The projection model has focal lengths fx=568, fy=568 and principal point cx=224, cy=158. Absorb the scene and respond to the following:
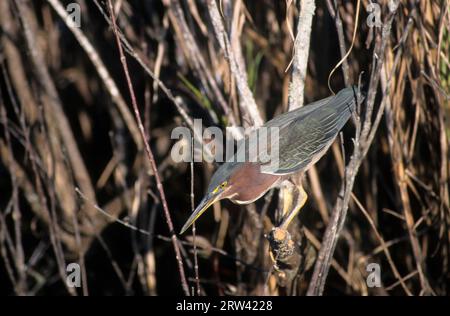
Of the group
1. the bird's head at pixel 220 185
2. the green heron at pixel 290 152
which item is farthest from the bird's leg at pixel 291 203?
the bird's head at pixel 220 185

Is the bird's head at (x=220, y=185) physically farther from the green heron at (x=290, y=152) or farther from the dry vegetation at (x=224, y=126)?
the dry vegetation at (x=224, y=126)

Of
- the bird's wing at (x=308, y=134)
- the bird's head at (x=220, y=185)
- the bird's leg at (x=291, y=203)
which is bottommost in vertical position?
the bird's leg at (x=291, y=203)

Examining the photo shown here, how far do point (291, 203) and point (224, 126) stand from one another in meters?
0.38

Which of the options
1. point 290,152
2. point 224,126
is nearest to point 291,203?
point 290,152

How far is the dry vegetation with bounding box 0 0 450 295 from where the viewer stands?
6.14 ft

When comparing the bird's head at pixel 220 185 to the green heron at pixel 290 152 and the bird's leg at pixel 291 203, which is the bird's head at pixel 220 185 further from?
the bird's leg at pixel 291 203

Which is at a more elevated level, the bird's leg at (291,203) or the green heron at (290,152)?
the green heron at (290,152)

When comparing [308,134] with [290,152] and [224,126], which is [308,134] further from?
[224,126]

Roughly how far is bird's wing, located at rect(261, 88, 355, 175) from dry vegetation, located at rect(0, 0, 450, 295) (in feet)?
0.27

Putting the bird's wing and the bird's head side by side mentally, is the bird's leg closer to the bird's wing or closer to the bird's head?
the bird's wing

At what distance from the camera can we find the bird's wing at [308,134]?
74.9 inches

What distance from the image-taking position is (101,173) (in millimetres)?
3367

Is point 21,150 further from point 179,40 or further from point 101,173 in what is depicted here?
point 179,40

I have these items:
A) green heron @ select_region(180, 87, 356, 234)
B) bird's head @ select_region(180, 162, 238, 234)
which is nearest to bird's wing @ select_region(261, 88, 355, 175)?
green heron @ select_region(180, 87, 356, 234)
